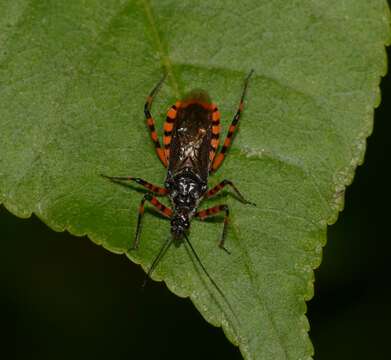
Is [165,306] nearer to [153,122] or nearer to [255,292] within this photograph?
[153,122]

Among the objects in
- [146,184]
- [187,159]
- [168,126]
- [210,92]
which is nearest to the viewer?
[210,92]

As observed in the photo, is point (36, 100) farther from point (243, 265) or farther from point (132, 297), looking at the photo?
point (132, 297)

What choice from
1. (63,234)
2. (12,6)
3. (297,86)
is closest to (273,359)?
(297,86)

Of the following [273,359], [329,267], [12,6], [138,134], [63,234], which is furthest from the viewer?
[329,267]

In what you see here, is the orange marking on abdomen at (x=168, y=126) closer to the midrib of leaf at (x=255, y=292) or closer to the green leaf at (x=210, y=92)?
the green leaf at (x=210, y=92)

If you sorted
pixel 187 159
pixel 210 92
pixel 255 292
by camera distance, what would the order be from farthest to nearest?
1. pixel 187 159
2. pixel 210 92
3. pixel 255 292

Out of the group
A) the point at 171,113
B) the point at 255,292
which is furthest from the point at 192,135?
the point at 255,292
